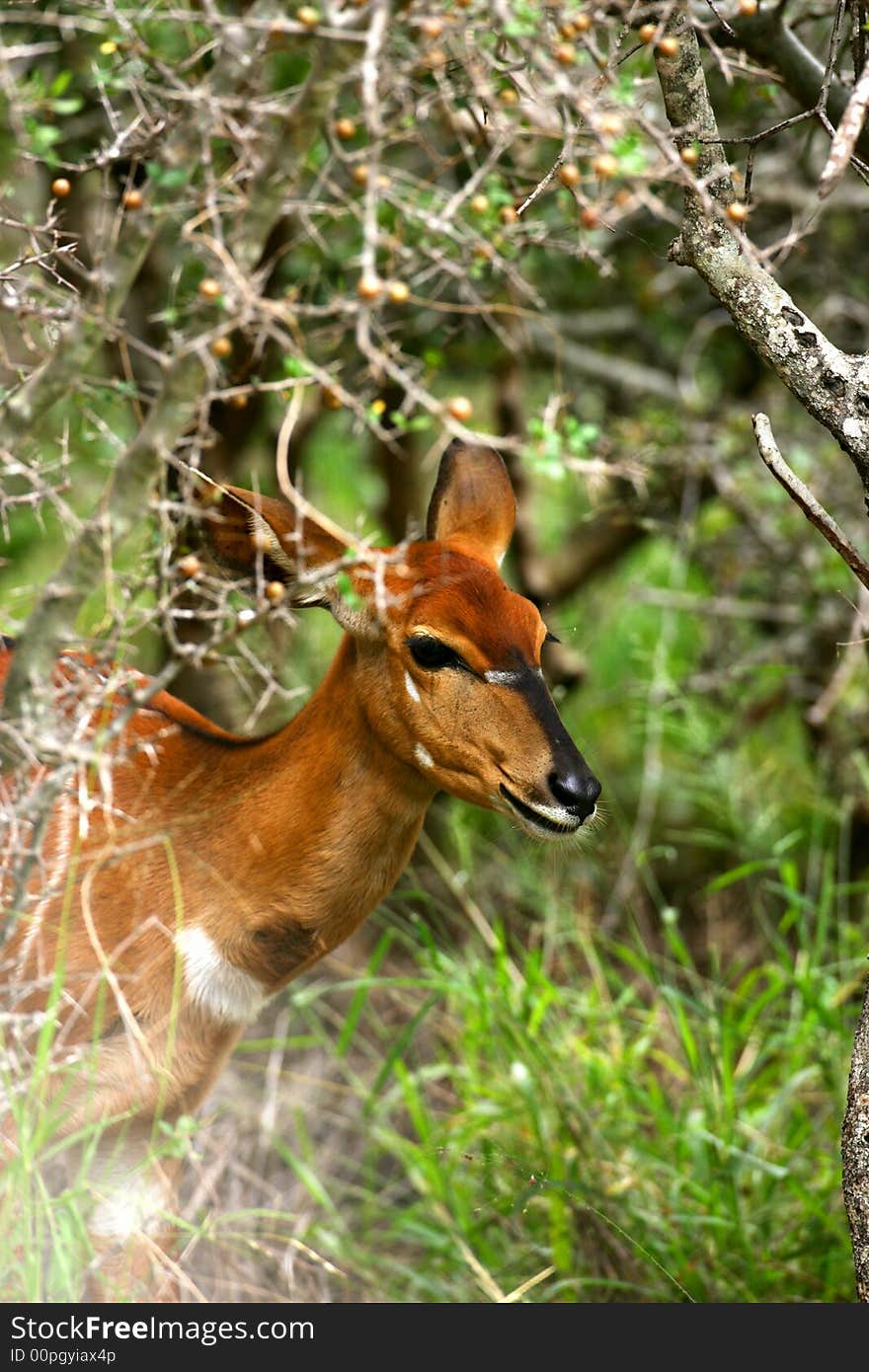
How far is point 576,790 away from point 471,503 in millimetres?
1031

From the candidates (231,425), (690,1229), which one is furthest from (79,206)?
(690,1229)

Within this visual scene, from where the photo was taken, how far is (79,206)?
5781 millimetres

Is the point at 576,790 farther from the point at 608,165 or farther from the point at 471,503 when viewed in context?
the point at 608,165

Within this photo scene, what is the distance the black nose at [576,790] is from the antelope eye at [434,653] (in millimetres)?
356

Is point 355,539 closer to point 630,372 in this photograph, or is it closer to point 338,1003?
point 338,1003

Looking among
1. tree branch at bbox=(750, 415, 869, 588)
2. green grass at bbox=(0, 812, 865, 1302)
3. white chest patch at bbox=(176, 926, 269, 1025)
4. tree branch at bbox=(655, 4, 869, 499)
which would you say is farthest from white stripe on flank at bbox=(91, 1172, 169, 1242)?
tree branch at bbox=(655, 4, 869, 499)

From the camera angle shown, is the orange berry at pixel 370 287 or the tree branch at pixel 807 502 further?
the tree branch at pixel 807 502

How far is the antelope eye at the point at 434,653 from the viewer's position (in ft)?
11.4

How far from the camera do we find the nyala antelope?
343cm

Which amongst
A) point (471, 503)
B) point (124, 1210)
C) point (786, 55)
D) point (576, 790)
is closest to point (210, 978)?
point (124, 1210)

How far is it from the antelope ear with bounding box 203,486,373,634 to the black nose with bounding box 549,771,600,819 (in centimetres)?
58

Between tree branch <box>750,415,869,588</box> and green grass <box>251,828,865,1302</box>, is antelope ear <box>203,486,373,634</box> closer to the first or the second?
tree branch <box>750,415,869,588</box>

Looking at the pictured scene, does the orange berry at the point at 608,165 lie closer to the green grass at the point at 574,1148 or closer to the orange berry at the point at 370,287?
the orange berry at the point at 370,287

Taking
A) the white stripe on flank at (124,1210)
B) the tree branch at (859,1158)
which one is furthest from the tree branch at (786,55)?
the white stripe on flank at (124,1210)
